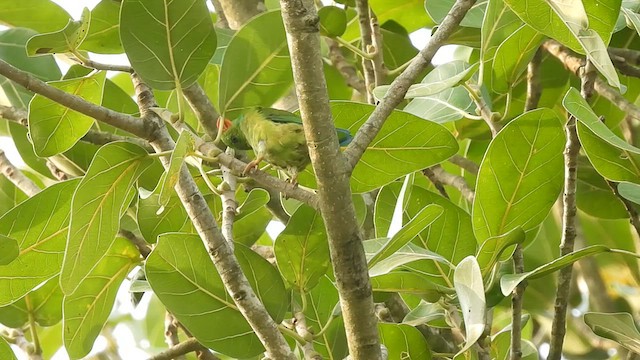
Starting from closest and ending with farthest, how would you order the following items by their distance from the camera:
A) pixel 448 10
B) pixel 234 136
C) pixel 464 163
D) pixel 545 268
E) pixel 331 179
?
pixel 331 179
pixel 545 268
pixel 234 136
pixel 448 10
pixel 464 163

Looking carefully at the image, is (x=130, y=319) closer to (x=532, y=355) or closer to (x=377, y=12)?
(x=377, y=12)

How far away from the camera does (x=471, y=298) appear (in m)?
1.24

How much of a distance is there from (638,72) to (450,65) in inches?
17.1

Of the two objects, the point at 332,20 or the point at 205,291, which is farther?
the point at 332,20

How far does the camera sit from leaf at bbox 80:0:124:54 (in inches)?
67.2

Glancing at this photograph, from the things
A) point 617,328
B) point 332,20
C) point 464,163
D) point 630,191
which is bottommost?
point 617,328

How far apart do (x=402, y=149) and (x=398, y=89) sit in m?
0.32

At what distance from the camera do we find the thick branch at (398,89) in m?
1.18

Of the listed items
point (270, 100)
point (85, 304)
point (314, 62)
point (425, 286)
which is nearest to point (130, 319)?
point (85, 304)

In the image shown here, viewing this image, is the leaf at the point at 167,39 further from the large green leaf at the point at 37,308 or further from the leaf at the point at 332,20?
the large green leaf at the point at 37,308

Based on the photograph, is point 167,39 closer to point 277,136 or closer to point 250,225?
point 277,136

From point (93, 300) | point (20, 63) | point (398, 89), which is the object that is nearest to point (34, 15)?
point (20, 63)

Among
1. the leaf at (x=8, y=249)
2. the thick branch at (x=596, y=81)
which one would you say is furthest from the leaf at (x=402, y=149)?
the leaf at (x=8, y=249)

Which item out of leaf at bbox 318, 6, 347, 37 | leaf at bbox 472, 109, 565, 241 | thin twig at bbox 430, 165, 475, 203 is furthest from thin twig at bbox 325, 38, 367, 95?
leaf at bbox 472, 109, 565, 241
